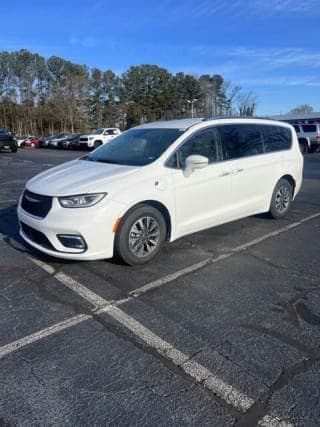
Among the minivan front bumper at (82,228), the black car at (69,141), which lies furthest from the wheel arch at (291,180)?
the black car at (69,141)

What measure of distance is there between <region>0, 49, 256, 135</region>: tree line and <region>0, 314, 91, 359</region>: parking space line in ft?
214

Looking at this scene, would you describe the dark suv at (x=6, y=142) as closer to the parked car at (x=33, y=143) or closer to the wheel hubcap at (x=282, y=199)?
the parked car at (x=33, y=143)

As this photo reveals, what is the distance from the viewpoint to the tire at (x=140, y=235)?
3.96 metres

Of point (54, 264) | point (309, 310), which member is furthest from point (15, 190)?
point (309, 310)

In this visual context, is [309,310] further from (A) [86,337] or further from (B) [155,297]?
(A) [86,337]

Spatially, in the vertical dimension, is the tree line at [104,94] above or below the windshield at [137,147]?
above

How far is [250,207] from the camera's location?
17.9 feet

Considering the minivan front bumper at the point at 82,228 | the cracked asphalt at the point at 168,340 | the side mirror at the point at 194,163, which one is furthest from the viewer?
the side mirror at the point at 194,163

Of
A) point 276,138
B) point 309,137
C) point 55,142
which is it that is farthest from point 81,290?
point 55,142

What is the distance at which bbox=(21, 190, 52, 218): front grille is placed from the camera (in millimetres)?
3902

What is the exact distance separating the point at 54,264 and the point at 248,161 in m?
3.09

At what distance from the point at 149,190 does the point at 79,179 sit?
2.66ft

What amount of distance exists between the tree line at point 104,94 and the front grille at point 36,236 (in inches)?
2508

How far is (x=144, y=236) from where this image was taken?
13.6ft
